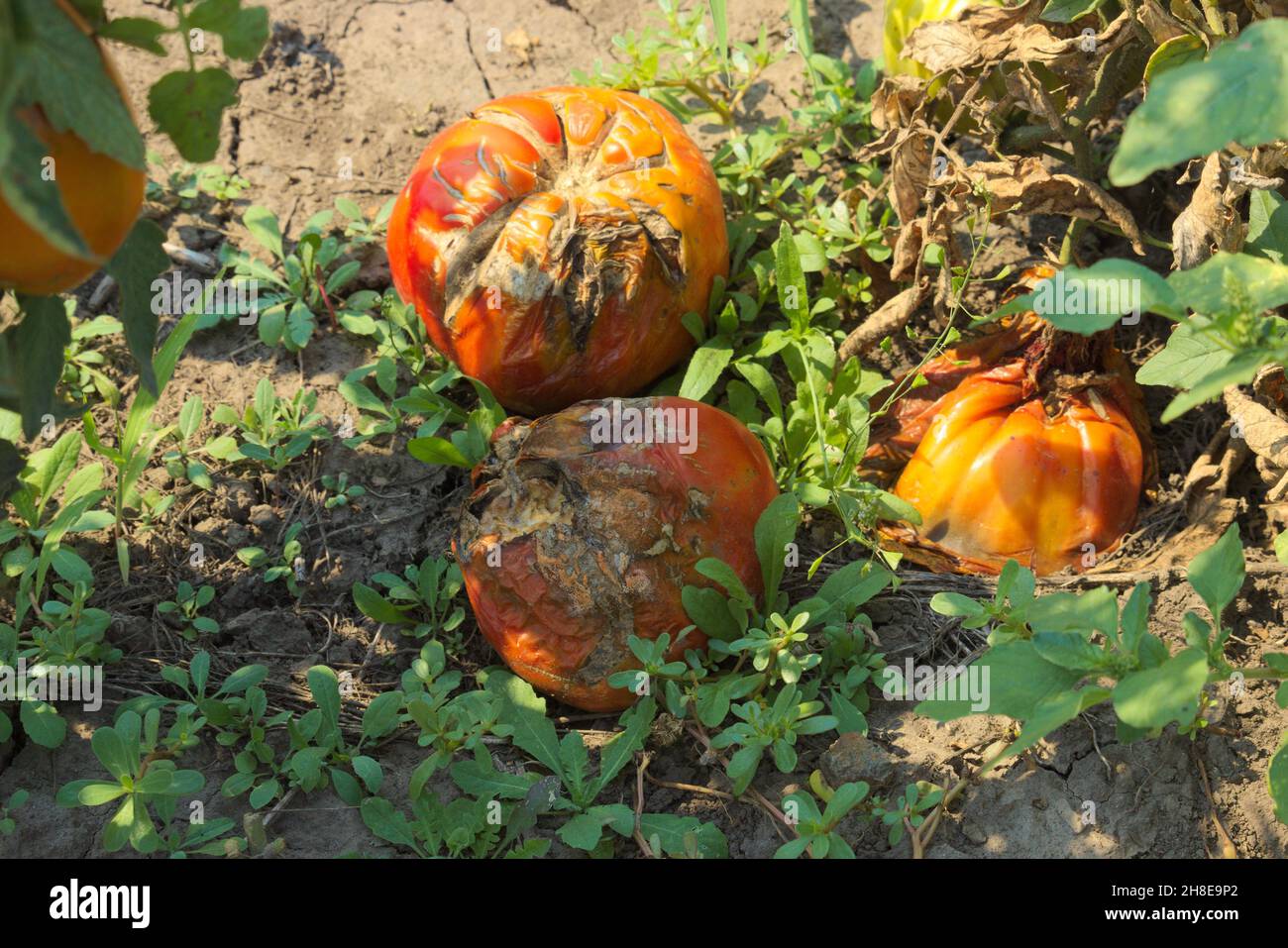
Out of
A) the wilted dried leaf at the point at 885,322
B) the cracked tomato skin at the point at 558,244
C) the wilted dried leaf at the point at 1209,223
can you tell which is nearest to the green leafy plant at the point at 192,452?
the cracked tomato skin at the point at 558,244

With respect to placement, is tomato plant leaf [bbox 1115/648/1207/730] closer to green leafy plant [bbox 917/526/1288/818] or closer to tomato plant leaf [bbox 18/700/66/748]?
green leafy plant [bbox 917/526/1288/818]

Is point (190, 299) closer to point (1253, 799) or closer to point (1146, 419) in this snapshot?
point (1146, 419)

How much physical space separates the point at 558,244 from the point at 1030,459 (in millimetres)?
1158

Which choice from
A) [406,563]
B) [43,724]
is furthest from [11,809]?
[406,563]

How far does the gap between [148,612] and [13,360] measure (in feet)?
4.29

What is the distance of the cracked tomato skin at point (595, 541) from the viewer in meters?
2.41

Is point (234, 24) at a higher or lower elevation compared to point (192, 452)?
higher

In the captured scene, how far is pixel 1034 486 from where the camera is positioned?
2711mm

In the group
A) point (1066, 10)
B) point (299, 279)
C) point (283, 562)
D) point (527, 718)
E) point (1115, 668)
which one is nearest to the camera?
point (1115, 668)

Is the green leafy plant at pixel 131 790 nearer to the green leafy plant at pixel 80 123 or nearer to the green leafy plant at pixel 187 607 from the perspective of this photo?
the green leafy plant at pixel 187 607

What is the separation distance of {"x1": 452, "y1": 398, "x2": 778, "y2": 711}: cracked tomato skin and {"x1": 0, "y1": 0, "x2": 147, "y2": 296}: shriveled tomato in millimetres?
1239

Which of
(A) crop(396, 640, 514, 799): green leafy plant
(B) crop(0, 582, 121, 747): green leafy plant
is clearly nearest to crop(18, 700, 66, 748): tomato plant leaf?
(B) crop(0, 582, 121, 747): green leafy plant

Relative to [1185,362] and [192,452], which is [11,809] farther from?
[1185,362]

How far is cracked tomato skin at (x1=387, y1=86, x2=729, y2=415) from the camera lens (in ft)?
8.87
